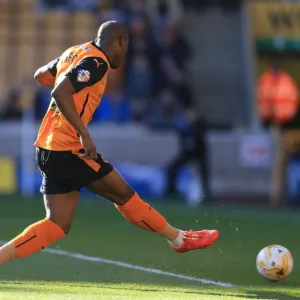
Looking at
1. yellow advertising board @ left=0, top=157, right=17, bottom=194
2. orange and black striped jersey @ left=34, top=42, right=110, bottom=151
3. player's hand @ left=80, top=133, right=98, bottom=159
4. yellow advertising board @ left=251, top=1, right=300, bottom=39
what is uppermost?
yellow advertising board @ left=251, top=1, right=300, bottom=39

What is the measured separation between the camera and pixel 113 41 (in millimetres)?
7441

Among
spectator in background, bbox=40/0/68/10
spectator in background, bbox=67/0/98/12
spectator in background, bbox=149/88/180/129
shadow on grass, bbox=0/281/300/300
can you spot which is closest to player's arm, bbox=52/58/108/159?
shadow on grass, bbox=0/281/300/300

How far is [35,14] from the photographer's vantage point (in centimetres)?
2377

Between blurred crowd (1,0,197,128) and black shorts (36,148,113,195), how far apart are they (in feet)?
42.2

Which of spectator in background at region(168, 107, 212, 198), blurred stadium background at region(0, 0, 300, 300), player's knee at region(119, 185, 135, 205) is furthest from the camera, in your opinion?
spectator in background at region(168, 107, 212, 198)

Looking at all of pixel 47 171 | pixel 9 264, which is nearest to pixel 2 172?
pixel 9 264

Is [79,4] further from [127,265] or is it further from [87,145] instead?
[87,145]

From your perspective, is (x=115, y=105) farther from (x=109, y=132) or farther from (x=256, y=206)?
(x=256, y=206)

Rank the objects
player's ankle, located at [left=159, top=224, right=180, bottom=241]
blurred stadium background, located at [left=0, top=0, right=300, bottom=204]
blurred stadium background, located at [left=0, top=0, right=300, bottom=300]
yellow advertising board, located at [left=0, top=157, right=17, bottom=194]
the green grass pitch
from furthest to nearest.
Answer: blurred stadium background, located at [left=0, top=0, right=300, bottom=204]
yellow advertising board, located at [left=0, top=157, right=17, bottom=194]
blurred stadium background, located at [left=0, top=0, right=300, bottom=300]
player's ankle, located at [left=159, top=224, right=180, bottom=241]
the green grass pitch

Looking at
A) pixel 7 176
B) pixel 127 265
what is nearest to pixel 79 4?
pixel 7 176

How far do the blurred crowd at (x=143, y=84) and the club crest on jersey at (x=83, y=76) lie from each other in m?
13.0

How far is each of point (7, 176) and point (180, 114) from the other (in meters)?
4.16

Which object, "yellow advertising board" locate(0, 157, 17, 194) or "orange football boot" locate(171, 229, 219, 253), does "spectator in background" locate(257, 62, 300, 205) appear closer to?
"yellow advertising board" locate(0, 157, 17, 194)

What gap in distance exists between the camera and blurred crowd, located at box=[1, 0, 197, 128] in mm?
20797
